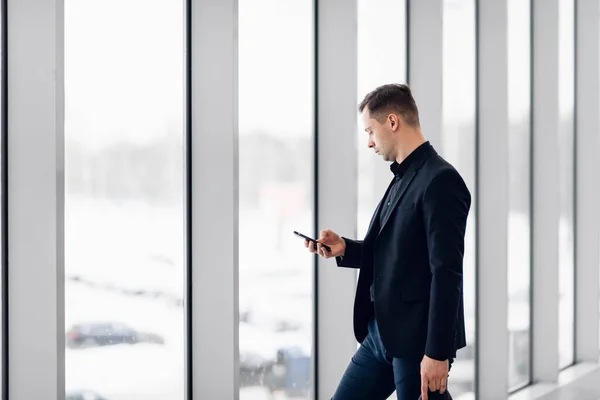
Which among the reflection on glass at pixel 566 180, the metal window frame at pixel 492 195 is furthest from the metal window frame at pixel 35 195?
the reflection on glass at pixel 566 180

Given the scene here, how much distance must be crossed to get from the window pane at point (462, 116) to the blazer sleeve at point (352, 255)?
155 cm

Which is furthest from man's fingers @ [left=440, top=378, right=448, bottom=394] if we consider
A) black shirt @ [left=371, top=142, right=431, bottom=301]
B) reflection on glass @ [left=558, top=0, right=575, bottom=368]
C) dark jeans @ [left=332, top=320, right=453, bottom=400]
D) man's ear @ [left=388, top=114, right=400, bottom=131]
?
reflection on glass @ [left=558, top=0, right=575, bottom=368]

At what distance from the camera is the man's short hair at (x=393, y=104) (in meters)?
1.76

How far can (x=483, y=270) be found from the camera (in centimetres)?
358

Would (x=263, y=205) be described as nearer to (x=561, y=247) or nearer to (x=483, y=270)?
(x=483, y=270)

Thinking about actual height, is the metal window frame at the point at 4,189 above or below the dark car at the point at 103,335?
above

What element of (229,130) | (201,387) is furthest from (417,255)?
(201,387)

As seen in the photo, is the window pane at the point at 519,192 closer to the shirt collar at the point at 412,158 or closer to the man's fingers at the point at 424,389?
the shirt collar at the point at 412,158

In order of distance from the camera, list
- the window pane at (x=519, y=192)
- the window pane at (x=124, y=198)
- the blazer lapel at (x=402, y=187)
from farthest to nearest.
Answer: the window pane at (x=519, y=192) < the window pane at (x=124, y=198) < the blazer lapel at (x=402, y=187)

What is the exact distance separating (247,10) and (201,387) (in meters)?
1.62

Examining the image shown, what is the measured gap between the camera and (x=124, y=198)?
2342 millimetres

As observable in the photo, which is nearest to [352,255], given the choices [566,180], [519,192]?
[519,192]

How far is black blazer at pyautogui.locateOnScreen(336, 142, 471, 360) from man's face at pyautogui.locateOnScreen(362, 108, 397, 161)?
3.0 inches

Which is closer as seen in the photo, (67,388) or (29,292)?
(29,292)
